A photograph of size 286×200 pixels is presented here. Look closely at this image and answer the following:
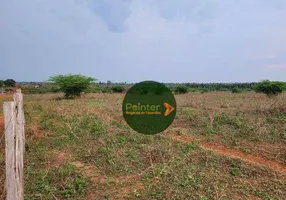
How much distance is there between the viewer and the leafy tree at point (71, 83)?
1521 cm

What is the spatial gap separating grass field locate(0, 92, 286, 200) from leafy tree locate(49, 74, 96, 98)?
9105mm

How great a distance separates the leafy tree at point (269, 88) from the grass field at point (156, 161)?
35.0ft

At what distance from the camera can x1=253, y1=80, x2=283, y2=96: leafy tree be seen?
1565 cm

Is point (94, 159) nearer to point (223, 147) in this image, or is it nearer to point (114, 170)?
point (114, 170)

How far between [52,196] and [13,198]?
564mm

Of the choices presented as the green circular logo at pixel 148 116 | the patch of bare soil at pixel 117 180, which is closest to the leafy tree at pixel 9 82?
the green circular logo at pixel 148 116

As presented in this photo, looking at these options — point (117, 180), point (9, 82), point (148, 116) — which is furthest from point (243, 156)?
point (9, 82)

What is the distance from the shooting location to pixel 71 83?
1520cm

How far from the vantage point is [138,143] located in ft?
15.8

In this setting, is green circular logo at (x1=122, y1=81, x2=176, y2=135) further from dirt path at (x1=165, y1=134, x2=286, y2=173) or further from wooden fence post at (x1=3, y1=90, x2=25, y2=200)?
wooden fence post at (x1=3, y1=90, x2=25, y2=200)

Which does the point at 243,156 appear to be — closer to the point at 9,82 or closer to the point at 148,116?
the point at 148,116

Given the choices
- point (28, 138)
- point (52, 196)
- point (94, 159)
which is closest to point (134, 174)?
point (94, 159)

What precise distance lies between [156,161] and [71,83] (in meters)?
12.6

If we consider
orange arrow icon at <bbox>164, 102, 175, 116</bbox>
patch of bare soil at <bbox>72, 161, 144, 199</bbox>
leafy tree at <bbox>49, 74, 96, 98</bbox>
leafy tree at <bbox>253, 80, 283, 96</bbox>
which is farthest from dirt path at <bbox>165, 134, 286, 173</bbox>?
leafy tree at <bbox>253, 80, 283, 96</bbox>
